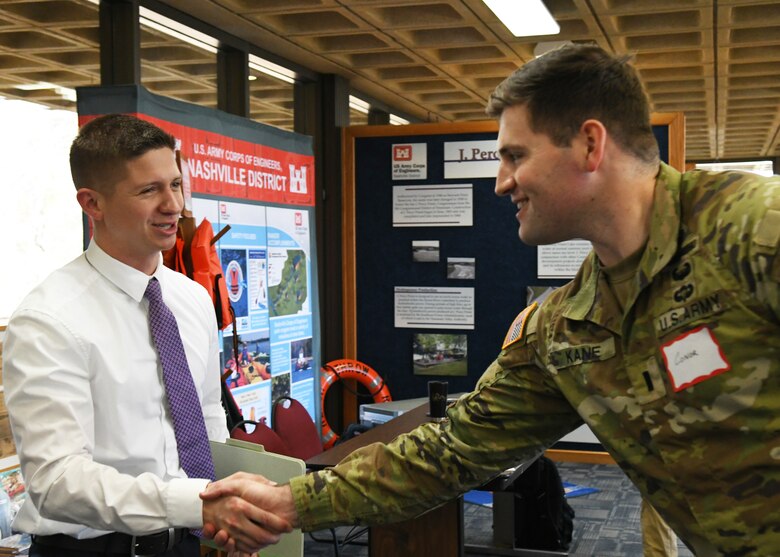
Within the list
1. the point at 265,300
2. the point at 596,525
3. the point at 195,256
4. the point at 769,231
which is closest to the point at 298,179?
the point at 265,300

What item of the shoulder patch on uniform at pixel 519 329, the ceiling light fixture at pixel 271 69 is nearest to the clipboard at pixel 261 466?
the shoulder patch on uniform at pixel 519 329

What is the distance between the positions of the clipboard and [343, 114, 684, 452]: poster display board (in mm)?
4675

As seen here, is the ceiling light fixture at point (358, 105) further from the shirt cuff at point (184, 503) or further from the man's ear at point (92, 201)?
the shirt cuff at point (184, 503)

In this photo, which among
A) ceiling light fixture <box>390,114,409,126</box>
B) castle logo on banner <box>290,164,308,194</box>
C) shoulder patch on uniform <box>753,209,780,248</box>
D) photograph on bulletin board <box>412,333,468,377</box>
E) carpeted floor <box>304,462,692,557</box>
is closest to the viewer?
shoulder patch on uniform <box>753,209,780,248</box>

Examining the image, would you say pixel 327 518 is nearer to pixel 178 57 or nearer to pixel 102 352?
pixel 102 352

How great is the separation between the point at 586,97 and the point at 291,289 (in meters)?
4.38

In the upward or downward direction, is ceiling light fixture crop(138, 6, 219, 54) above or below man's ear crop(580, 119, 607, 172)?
above

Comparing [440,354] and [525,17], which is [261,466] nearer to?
[525,17]

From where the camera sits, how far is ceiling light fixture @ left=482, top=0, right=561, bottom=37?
17.6ft

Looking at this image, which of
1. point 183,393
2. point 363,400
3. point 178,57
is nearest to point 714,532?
point 183,393

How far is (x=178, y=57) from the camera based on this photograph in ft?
17.9

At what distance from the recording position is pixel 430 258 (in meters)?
7.11

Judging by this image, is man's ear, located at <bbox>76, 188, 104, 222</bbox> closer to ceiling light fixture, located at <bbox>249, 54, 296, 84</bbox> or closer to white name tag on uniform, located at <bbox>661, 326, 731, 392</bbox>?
white name tag on uniform, located at <bbox>661, 326, 731, 392</bbox>

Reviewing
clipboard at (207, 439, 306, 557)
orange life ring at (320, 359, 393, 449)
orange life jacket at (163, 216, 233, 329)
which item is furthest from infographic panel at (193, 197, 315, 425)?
clipboard at (207, 439, 306, 557)
